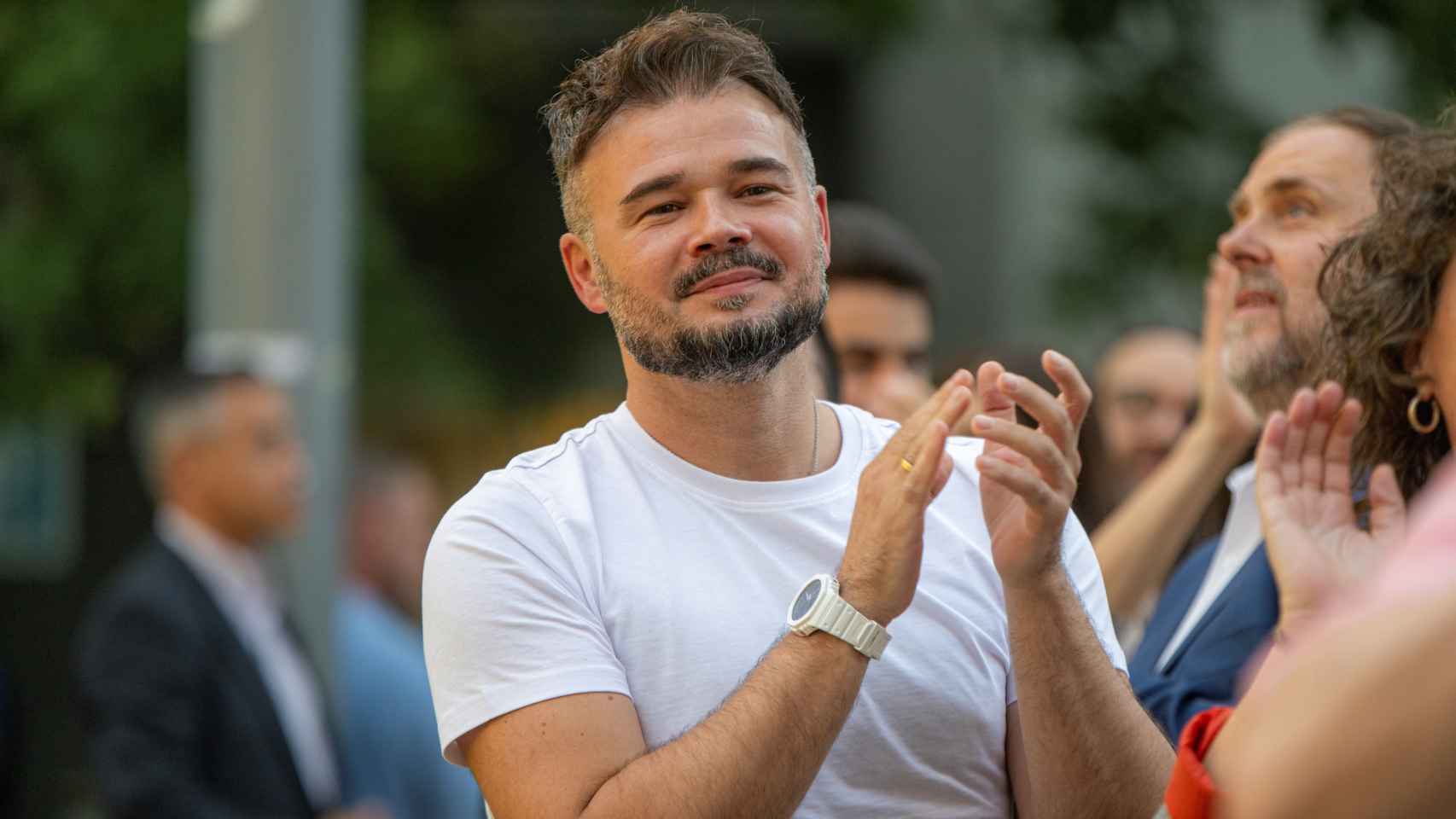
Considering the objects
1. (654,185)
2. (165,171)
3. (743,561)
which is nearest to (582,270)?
(654,185)

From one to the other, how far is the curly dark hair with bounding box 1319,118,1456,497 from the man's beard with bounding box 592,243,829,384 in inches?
29.7

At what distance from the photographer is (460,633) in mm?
→ 2318

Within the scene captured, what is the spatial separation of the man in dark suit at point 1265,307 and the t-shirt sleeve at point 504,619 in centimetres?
106

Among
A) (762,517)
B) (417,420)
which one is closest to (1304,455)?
(762,517)

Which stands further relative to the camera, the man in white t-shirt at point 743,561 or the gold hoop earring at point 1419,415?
the gold hoop earring at point 1419,415

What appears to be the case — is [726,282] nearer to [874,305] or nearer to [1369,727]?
[1369,727]

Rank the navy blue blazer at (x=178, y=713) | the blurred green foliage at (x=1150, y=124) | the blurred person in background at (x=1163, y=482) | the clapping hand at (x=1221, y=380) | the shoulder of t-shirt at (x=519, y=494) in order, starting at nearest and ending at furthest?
the shoulder of t-shirt at (x=519, y=494)
the clapping hand at (x=1221, y=380)
the blurred person in background at (x=1163, y=482)
the navy blue blazer at (x=178, y=713)
the blurred green foliage at (x=1150, y=124)

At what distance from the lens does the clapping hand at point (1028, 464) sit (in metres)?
2.21

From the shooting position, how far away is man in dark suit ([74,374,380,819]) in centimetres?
466

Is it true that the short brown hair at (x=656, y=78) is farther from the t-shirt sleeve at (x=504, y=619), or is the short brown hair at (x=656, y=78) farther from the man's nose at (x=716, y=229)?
the t-shirt sleeve at (x=504, y=619)

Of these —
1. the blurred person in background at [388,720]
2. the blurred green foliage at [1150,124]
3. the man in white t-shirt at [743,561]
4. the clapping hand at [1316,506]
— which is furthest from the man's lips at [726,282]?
the blurred green foliage at [1150,124]

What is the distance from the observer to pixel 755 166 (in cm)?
252

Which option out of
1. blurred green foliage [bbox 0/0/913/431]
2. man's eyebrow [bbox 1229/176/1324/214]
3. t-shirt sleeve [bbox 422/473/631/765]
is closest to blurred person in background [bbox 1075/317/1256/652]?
man's eyebrow [bbox 1229/176/1324/214]

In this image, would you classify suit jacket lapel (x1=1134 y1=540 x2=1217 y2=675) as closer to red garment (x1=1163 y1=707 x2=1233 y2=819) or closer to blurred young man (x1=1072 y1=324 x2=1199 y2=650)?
red garment (x1=1163 y1=707 x2=1233 y2=819)
